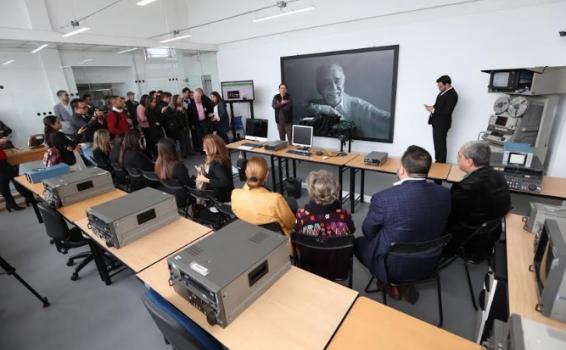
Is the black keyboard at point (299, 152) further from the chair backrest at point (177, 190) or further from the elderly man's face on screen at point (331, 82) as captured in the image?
the elderly man's face on screen at point (331, 82)

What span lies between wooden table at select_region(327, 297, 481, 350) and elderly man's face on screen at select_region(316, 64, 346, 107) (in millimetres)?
5192

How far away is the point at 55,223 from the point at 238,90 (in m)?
5.50

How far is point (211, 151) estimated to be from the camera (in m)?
2.95

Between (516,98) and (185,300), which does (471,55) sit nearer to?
(516,98)

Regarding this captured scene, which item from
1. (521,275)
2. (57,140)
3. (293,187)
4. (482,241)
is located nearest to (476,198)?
(482,241)

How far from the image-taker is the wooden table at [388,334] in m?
1.10

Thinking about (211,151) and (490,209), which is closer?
(490,209)

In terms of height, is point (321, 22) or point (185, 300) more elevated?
point (321, 22)

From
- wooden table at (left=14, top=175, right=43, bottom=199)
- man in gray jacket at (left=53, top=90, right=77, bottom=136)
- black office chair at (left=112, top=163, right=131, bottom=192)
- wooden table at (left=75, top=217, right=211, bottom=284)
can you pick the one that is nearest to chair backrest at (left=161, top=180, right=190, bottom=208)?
wooden table at (left=75, top=217, right=211, bottom=284)

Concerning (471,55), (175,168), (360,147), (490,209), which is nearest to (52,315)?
(175,168)

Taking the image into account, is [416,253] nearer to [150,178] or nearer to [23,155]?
[150,178]

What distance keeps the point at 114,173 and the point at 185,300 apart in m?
3.37

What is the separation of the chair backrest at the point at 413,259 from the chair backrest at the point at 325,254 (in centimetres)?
26

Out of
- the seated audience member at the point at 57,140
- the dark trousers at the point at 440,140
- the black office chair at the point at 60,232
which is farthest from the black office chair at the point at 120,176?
the dark trousers at the point at 440,140
